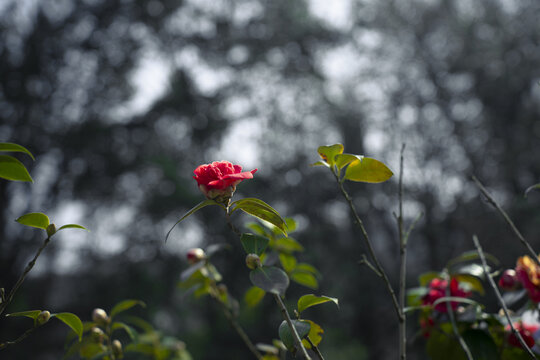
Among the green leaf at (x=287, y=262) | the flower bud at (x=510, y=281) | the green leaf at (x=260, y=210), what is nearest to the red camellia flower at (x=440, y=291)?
the flower bud at (x=510, y=281)

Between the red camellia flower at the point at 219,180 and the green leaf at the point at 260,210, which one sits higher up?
the red camellia flower at the point at 219,180

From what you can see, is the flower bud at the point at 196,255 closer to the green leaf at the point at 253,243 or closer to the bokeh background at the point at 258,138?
the green leaf at the point at 253,243

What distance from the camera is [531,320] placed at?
0.47m

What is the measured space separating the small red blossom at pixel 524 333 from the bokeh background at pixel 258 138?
9.49 ft

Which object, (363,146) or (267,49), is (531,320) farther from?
(267,49)

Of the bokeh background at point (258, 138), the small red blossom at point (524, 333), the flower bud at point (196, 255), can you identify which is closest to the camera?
the small red blossom at point (524, 333)

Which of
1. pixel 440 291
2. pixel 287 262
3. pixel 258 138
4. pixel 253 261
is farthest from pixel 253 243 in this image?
pixel 258 138

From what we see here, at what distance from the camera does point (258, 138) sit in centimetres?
416

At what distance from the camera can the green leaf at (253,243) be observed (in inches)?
12.8

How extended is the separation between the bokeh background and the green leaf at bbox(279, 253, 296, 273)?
290cm

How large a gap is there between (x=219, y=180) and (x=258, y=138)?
3872mm

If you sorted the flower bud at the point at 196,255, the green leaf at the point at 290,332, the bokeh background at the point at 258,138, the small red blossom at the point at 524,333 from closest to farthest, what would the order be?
the green leaf at the point at 290,332, the small red blossom at the point at 524,333, the flower bud at the point at 196,255, the bokeh background at the point at 258,138

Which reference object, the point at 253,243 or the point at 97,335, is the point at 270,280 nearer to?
the point at 253,243

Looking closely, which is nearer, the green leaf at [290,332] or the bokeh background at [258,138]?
the green leaf at [290,332]
